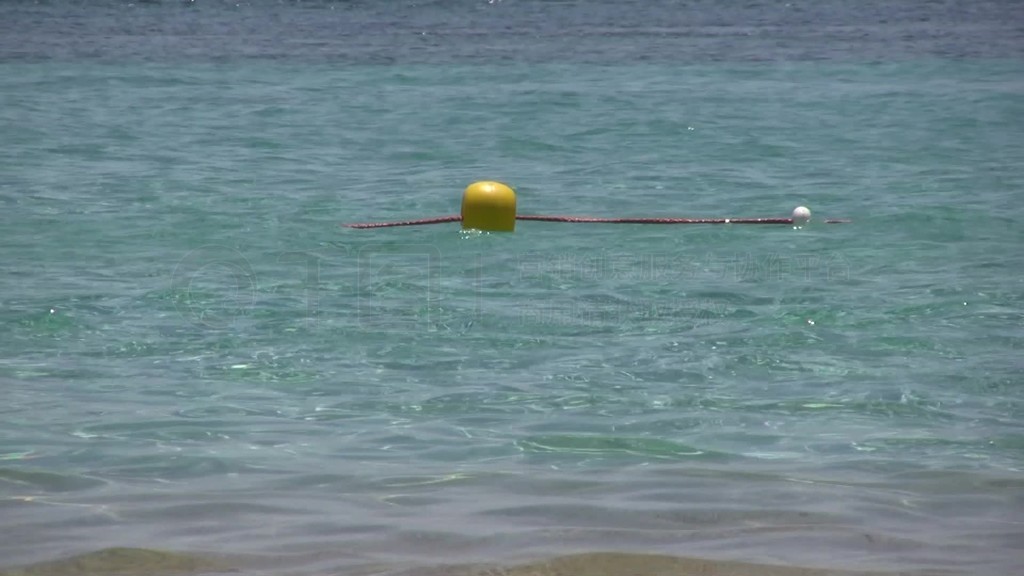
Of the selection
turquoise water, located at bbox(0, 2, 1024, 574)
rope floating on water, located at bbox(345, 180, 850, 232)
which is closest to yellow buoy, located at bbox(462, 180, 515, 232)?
rope floating on water, located at bbox(345, 180, 850, 232)

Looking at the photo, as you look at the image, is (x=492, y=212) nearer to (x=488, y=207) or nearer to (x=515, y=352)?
(x=488, y=207)

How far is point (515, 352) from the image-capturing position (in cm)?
750

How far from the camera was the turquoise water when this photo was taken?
5027 millimetres

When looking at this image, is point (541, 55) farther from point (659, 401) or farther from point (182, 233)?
point (659, 401)

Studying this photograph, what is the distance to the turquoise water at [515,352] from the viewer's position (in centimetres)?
503

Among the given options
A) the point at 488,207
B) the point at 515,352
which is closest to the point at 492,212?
the point at 488,207

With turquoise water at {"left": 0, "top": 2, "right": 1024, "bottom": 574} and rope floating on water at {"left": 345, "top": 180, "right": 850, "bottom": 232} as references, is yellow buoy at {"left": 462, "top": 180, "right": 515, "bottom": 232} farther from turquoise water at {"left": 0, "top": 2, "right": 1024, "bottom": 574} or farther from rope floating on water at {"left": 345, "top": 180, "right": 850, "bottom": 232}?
turquoise water at {"left": 0, "top": 2, "right": 1024, "bottom": 574}

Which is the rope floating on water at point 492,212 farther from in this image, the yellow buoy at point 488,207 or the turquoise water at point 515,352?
the turquoise water at point 515,352

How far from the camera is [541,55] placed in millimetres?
28141

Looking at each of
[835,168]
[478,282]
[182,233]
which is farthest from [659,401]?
[835,168]

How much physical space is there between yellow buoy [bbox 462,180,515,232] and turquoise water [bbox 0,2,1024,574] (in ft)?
1.05

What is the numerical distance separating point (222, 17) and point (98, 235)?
104ft

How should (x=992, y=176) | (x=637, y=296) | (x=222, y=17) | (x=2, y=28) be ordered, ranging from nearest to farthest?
(x=637, y=296), (x=992, y=176), (x=2, y=28), (x=222, y=17)

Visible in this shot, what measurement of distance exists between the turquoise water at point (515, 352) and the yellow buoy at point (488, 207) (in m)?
0.32
